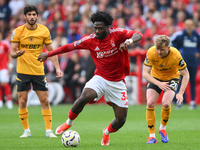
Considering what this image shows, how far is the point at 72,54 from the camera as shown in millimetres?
18641

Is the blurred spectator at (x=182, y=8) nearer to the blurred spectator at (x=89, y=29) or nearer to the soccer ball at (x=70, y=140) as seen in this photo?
the blurred spectator at (x=89, y=29)

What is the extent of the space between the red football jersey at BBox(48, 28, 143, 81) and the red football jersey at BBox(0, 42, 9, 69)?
9.09 metres

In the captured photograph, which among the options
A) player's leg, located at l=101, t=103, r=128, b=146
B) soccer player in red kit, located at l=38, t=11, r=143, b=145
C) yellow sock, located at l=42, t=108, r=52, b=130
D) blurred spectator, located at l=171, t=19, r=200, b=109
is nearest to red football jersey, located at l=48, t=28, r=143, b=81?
soccer player in red kit, located at l=38, t=11, r=143, b=145

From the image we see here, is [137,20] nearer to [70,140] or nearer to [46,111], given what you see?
[46,111]

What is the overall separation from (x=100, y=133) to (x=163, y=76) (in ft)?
6.84

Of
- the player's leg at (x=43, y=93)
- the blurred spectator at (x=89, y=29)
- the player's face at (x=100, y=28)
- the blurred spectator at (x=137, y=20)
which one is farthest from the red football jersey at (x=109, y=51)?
the blurred spectator at (x=137, y=20)

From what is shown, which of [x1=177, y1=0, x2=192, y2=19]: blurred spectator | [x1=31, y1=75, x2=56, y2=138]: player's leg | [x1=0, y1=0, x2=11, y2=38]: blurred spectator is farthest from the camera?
[x1=0, y1=0, x2=11, y2=38]: blurred spectator

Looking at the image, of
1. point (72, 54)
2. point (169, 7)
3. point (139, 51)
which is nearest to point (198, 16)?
point (169, 7)

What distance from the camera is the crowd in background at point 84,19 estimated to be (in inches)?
722

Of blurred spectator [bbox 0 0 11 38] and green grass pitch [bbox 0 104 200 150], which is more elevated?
blurred spectator [bbox 0 0 11 38]

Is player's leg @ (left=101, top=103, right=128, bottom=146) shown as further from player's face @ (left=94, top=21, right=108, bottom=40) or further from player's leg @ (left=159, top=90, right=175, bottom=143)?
player's face @ (left=94, top=21, right=108, bottom=40)

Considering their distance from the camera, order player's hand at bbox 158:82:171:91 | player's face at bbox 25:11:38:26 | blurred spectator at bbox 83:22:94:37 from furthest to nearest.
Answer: blurred spectator at bbox 83:22:94:37, player's face at bbox 25:11:38:26, player's hand at bbox 158:82:171:91

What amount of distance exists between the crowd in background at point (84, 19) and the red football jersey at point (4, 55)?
1980 millimetres

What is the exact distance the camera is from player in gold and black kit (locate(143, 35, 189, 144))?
796 cm
